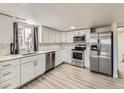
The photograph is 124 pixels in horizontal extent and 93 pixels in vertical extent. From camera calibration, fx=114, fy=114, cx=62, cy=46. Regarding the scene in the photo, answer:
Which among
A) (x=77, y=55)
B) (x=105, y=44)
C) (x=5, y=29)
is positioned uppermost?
(x=5, y=29)

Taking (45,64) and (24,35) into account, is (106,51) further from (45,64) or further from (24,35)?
(24,35)

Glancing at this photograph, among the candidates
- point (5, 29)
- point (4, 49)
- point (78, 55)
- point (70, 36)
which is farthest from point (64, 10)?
point (70, 36)

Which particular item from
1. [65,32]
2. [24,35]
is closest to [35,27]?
[24,35]

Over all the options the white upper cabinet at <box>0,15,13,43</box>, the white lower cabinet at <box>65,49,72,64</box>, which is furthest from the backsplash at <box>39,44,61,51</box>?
the white upper cabinet at <box>0,15,13,43</box>

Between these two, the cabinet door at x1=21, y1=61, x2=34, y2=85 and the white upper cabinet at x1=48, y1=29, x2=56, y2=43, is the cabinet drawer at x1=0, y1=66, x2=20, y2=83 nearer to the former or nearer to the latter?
the cabinet door at x1=21, y1=61, x2=34, y2=85

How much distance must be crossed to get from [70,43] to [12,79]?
4.72m

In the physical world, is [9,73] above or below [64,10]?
below

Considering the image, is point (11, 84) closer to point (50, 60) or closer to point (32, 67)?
point (32, 67)

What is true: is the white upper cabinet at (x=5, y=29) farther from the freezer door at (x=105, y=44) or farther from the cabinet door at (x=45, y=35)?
the freezer door at (x=105, y=44)

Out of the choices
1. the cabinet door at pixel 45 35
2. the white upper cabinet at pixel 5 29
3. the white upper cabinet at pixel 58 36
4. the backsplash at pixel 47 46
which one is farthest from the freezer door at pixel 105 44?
the white upper cabinet at pixel 5 29

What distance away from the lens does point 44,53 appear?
14.8 ft

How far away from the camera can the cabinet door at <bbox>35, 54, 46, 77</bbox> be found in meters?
3.94

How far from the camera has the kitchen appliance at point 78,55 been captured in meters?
5.76

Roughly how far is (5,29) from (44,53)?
70.4 inches
